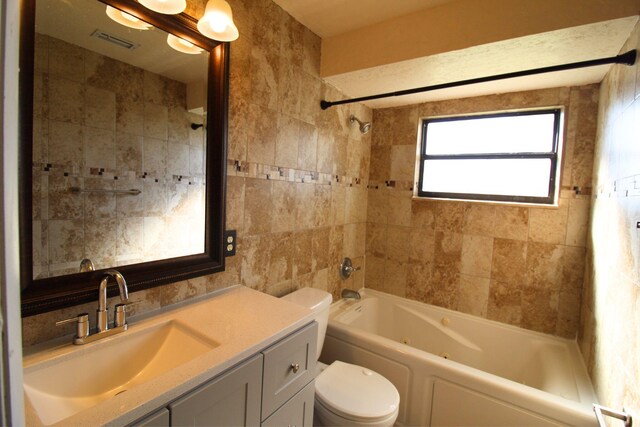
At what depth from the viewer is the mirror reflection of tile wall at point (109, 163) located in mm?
931

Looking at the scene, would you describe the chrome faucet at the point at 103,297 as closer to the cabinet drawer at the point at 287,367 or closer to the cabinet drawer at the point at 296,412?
the cabinet drawer at the point at 287,367

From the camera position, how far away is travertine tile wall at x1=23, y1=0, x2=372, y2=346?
4.88 feet

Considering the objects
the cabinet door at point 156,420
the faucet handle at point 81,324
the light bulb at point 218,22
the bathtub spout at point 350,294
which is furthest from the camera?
the bathtub spout at point 350,294

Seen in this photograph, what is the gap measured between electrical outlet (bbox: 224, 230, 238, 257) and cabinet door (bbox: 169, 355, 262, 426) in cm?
65

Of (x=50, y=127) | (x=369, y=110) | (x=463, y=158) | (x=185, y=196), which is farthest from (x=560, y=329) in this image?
(x=50, y=127)

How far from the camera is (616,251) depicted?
133cm

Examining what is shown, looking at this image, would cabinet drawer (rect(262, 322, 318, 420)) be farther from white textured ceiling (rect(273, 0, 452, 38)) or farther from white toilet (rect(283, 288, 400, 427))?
white textured ceiling (rect(273, 0, 452, 38))

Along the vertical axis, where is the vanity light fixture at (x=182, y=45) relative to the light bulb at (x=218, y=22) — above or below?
below

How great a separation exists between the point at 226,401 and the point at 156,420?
219 millimetres

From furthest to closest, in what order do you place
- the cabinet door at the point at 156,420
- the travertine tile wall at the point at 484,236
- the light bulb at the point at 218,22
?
1. the travertine tile wall at the point at 484,236
2. the light bulb at the point at 218,22
3. the cabinet door at the point at 156,420

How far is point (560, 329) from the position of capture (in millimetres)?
2088

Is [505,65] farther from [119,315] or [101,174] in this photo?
[119,315]

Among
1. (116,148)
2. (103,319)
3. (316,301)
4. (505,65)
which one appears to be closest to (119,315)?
(103,319)

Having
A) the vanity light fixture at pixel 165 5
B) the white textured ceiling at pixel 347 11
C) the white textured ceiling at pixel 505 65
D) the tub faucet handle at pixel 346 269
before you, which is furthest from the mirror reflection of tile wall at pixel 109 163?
the tub faucet handle at pixel 346 269
